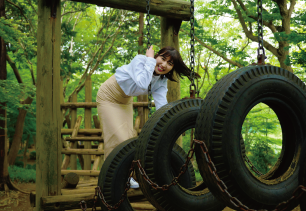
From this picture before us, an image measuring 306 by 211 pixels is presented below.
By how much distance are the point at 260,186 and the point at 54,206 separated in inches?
104

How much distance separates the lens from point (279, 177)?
2.02 m

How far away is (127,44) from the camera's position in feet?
35.2

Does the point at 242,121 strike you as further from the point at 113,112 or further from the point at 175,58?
the point at 113,112

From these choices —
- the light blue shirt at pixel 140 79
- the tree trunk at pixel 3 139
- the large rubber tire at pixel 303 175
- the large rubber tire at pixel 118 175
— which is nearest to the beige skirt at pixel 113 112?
the light blue shirt at pixel 140 79

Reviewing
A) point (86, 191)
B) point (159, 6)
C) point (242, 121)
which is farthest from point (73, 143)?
point (242, 121)

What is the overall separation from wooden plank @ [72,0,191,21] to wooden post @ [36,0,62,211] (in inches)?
23.4

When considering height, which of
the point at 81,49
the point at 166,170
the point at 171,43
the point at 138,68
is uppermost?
the point at 81,49

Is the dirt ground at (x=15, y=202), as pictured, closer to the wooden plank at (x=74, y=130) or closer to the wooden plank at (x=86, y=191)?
the wooden plank at (x=74, y=130)

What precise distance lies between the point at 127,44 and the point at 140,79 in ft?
27.3

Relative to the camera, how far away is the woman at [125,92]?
2957 mm

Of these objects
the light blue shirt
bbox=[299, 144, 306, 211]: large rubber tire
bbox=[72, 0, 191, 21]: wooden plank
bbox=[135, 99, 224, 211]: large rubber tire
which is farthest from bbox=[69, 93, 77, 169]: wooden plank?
bbox=[299, 144, 306, 211]: large rubber tire

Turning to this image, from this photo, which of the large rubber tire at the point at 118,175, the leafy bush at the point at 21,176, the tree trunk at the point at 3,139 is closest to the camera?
the large rubber tire at the point at 118,175

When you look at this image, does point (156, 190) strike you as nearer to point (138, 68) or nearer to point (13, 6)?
point (138, 68)

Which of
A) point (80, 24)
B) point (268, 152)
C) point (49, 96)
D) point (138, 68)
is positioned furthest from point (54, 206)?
point (80, 24)
